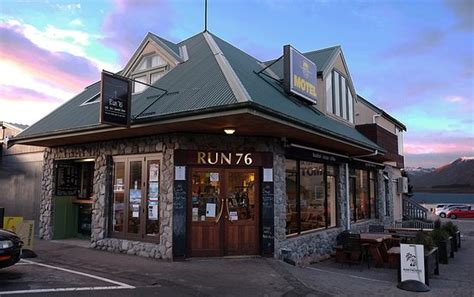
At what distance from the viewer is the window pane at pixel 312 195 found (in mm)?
12727

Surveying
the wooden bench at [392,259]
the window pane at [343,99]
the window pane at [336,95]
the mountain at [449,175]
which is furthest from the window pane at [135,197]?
the mountain at [449,175]

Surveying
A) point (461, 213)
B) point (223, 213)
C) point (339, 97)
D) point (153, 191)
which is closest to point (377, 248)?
point (223, 213)

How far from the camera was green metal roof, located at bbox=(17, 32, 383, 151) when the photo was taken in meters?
8.92

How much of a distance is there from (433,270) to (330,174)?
5.43 metres

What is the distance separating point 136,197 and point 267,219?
12.7 feet

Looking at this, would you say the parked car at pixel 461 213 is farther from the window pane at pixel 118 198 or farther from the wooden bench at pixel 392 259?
the window pane at pixel 118 198

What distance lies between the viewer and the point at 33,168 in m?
15.4

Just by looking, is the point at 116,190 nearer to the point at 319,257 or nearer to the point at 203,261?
the point at 203,261

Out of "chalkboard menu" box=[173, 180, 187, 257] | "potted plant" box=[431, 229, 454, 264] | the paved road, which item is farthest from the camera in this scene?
"potted plant" box=[431, 229, 454, 264]

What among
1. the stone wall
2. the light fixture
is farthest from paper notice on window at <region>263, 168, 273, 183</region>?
the light fixture

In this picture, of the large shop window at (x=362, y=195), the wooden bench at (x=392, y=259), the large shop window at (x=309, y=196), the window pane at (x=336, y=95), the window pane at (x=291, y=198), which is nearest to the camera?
the wooden bench at (x=392, y=259)

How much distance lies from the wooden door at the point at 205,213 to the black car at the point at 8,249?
3.97 m

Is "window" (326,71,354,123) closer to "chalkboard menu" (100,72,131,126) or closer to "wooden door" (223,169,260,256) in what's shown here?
"wooden door" (223,169,260,256)

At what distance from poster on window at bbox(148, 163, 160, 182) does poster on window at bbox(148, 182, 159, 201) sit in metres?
0.13
